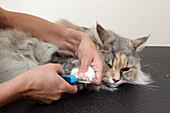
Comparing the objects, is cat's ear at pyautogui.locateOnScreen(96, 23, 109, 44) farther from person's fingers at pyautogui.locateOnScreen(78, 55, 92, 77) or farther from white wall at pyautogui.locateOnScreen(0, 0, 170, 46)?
white wall at pyautogui.locateOnScreen(0, 0, 170, 46)

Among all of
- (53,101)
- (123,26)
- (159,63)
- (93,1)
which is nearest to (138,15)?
(123,26)

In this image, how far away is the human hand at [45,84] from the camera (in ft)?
2.78

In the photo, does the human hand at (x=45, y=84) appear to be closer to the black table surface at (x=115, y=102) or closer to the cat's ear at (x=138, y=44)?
the black table surface at (x=115, y=102)

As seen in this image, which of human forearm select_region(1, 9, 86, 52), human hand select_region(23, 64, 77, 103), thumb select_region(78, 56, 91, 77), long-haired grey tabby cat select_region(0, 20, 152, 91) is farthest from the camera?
human forearm select_region(1, 9, 86, 52)

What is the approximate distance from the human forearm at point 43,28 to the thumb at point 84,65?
23 centimetres

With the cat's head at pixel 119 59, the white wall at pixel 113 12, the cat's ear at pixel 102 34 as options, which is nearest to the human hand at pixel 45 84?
the cat's head at pixel 119 59

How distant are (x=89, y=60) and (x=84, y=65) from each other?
6 cm

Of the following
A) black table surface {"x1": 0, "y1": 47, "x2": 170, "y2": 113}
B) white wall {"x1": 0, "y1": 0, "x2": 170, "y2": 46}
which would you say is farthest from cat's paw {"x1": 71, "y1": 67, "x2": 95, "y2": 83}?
white wall {"x1": 0, "y1": 0, "x2": 170, "y2": 46}

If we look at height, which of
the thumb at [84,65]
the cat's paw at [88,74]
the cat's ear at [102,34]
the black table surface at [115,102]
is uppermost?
the cat's ear at [102,34]

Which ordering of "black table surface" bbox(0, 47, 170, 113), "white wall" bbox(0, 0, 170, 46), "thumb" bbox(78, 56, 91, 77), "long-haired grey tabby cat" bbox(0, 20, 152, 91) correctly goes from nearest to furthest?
1. "black table surface" bbox(0, 47, 170, 113)
2. "thumb" bbox(78, 56, 91, 77)
3. "long-haired grey tabby cat" bbox(0, 20, 152, 91)
4. "white wall" bbox(0, 0, 170, 46)

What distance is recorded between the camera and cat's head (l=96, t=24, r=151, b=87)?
1.26 meters

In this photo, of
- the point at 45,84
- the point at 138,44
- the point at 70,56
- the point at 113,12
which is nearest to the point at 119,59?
the point at 138,44

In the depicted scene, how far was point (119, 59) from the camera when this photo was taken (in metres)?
1.26

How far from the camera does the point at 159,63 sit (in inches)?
66.8
